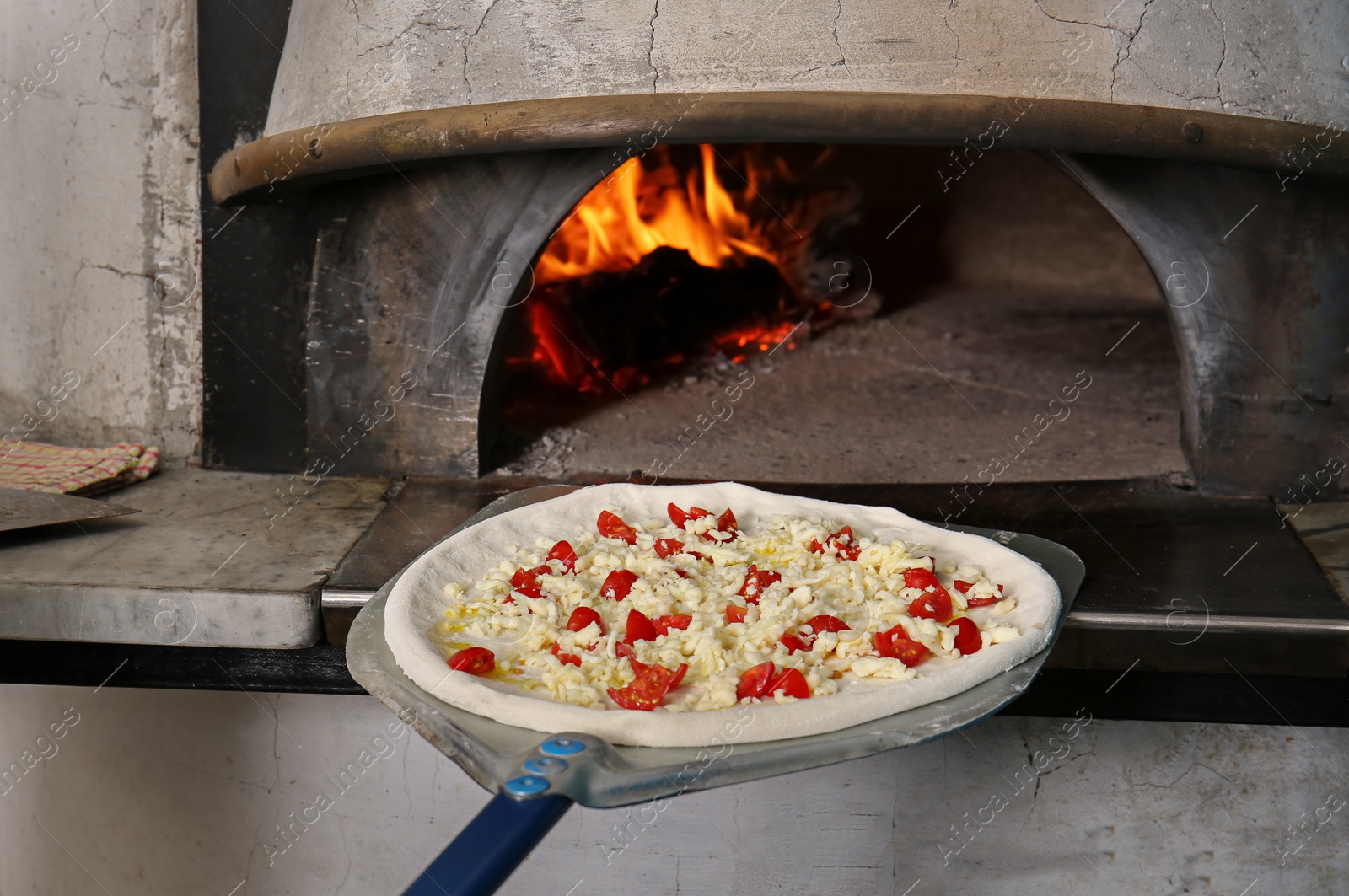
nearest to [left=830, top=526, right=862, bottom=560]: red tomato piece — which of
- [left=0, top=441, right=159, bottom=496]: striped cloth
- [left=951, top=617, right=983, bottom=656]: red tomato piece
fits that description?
[left=951, top=617, right=983, bottom=656]: red tomato piece

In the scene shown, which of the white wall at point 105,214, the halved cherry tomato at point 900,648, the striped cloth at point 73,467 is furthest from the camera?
the white wall at point 105,214

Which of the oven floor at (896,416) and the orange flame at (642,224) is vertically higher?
the orange flame at (642,224)

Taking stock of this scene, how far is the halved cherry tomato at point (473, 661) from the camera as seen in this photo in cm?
113

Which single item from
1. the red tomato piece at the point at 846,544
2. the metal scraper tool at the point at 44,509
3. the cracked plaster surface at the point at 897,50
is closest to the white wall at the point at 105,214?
the metal scraper tool at the point at 44,509

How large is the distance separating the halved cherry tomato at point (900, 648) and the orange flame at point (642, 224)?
1.53 m

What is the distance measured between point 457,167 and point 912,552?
108cm

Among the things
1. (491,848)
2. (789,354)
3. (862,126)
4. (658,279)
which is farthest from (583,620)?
(789,354)

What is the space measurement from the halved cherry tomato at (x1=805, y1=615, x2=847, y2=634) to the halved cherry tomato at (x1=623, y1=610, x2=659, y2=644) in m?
0.19

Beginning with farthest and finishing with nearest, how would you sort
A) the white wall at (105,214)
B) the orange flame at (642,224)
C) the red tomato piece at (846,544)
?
the orange flame at (642,224) < the white wall at (105,214) < the red tomato piece at (846,544)

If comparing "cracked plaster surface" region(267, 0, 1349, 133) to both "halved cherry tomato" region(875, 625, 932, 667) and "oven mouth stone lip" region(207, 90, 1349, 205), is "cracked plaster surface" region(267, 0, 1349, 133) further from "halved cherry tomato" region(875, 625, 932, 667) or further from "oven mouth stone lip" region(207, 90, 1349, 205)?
"halved cherry tomato" region(875, 625, 932, 667)

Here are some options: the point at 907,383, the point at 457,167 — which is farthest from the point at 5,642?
the point at 907,383

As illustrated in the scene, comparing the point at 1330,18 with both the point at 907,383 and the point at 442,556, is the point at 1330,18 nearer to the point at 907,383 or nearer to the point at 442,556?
the point at 907,383

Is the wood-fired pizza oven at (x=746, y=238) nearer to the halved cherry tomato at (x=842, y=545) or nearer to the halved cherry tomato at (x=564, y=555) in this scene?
the halved cherry tomato at (x=842, y=545)

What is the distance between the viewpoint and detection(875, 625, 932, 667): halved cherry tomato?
1.18 metres
